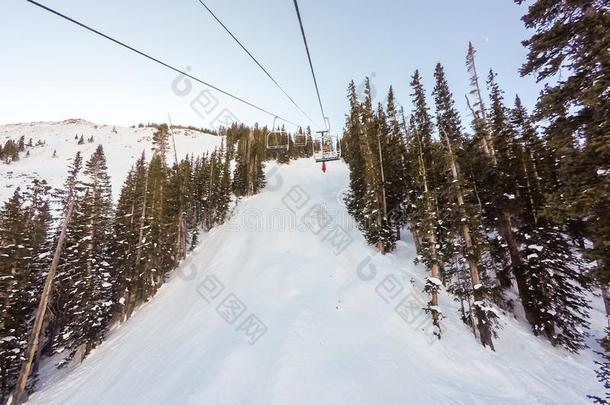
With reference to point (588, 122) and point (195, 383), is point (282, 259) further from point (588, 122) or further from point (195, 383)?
point (588, 122)

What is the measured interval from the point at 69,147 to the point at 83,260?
378 feet

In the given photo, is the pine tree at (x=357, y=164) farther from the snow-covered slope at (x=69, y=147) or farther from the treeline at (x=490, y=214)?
the snow-covered slope at (x=69, y=147)

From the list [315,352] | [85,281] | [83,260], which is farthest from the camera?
[83,260]

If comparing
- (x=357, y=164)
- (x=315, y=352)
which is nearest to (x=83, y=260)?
(x=315, y=352)

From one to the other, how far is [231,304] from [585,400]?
18.3 m

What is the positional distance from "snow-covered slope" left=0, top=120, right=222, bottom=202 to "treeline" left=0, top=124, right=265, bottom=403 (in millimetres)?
41528

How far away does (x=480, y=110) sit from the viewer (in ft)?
77.3

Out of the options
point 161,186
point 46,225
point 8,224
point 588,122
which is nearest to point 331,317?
point 588,122

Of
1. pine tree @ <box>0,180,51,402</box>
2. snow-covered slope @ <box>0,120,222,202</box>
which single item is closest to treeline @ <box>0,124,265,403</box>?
pine tree @ <box>0,180,51,402</box>

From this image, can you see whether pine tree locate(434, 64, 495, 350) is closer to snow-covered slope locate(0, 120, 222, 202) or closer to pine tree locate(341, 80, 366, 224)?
Result: pine tree locate(341, 80, 366, 224)

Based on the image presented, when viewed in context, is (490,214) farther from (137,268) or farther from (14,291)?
(14,291)

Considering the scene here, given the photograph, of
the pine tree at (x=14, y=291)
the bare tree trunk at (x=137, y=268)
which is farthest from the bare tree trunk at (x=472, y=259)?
the bare tree trunk at (x=137, y=268)

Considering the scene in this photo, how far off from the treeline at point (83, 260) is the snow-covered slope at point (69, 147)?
136ft

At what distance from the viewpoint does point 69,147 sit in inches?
4311
